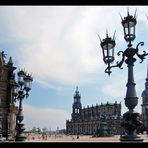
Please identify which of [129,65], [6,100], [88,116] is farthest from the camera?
[88,116]

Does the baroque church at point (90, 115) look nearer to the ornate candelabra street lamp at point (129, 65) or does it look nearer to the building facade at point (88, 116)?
the building facade at point (88, 116)

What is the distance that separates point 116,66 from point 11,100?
41.7 meters

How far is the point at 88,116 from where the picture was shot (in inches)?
7239

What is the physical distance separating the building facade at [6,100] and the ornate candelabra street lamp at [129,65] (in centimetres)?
3985

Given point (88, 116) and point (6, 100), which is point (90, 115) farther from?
point (6, 100)

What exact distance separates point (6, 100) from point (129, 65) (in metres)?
42.8

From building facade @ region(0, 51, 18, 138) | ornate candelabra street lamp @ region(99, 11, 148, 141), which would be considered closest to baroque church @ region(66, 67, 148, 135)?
building facade @ region(0, 51, 18, 138)

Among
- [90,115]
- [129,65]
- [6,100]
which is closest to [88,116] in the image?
[90,115]

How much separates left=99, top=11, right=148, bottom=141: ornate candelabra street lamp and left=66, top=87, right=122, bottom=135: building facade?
14190 cm

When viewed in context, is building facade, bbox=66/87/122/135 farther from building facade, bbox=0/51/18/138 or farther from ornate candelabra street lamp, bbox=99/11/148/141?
ornate candelabra street lamp, bbox=99/11/148/141

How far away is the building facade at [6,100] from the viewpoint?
51.8m

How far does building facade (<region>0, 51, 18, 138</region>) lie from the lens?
5181 centimetres

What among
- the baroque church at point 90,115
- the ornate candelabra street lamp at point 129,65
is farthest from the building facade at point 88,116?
the ornate candelabra street lamp at point 129,65
